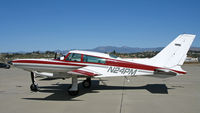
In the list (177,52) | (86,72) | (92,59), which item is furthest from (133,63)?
(86,72)

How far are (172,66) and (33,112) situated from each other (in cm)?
736

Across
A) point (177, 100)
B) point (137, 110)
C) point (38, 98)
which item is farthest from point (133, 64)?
point (38, 98)

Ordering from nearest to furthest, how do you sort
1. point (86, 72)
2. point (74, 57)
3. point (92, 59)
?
1. point (86, 72)
2. point (74, 57)
3. point (92, 59)

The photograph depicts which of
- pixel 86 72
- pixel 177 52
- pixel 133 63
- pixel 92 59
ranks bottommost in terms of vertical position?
pixel 86 72

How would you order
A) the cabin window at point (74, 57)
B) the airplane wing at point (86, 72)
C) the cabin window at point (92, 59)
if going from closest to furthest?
1. the airplane wing at point (86, 72)
2. the cabin window at point (74, 57)
3. the cabin window at point (92, 59)

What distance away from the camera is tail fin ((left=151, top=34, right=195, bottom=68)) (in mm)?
9891

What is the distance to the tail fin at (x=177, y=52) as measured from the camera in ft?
32.4

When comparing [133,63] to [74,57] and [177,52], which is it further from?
[74,57]

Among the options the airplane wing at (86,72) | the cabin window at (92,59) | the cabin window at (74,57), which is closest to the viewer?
the airplane wing at (86,72)

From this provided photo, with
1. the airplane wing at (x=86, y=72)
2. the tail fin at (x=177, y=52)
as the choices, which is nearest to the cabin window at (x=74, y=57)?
the airplane wing at (x=86, y=72)

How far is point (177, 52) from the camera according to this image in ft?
32.6

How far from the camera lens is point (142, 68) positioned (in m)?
9.91

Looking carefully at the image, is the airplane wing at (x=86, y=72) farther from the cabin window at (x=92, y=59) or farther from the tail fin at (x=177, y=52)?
the tail fin at (x=177, y=52)

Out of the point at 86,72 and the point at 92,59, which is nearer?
the point at 86,72
